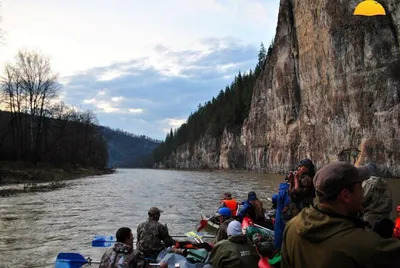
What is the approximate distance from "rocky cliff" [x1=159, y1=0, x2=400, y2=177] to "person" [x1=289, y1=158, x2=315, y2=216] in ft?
122

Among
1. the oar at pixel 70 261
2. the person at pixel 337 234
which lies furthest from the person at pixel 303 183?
the oar at pixel 70 261

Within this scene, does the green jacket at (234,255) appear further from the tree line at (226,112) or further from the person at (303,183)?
the tree line at (226,112)

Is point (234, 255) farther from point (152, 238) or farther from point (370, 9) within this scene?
point (370, 9)

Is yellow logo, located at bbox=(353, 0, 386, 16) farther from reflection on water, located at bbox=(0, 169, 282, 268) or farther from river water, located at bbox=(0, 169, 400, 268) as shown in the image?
reflection on water, located at bbox=(0, 169, 282, 268)

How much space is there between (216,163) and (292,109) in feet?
191

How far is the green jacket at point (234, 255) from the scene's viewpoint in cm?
560

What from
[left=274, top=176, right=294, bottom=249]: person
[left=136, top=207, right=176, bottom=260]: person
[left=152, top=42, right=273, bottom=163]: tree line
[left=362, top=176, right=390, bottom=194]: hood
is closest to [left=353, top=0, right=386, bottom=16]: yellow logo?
[left=362, top=176, right=390, bottom=194]: hood

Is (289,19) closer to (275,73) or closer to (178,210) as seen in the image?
(275,73)

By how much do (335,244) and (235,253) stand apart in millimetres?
3675

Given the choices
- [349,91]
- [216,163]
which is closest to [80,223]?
[349,91]

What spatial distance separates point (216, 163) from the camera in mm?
123188

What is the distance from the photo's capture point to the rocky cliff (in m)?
41.6

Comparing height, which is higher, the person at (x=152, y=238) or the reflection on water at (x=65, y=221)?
the person at (x=152, y=238)

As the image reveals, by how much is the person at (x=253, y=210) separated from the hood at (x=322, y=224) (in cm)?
788
